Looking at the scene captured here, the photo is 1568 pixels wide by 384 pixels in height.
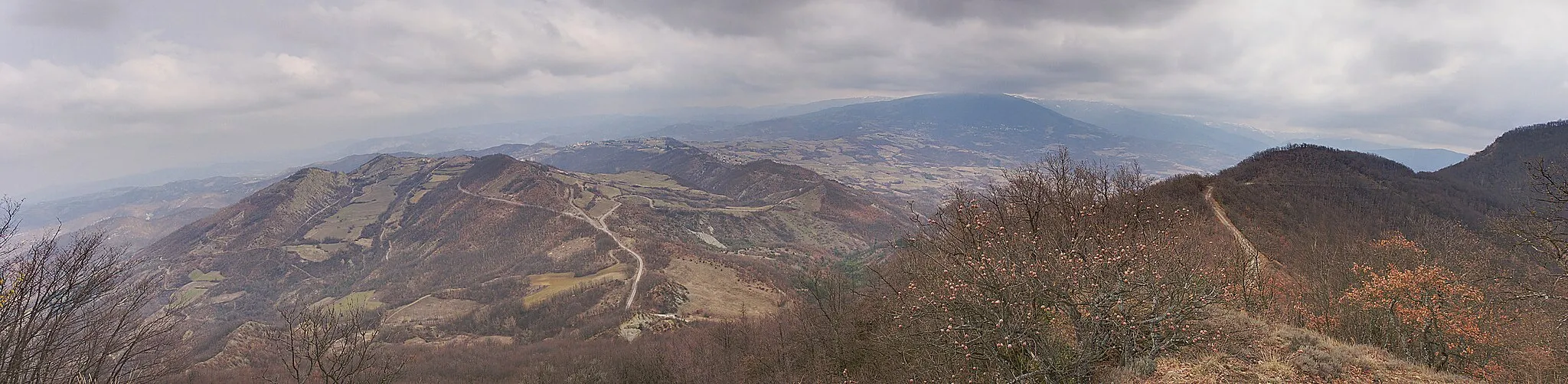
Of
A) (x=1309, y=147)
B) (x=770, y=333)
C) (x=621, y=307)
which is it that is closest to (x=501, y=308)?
(x=621, y=307)

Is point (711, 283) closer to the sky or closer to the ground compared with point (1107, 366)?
closer to the ground

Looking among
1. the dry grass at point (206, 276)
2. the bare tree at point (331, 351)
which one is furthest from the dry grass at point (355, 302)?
the dry grass at point (206, 276)

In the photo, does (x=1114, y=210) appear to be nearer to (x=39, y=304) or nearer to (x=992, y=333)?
(x=992, y=333)

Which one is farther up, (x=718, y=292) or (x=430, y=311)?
(x=718, y=292)

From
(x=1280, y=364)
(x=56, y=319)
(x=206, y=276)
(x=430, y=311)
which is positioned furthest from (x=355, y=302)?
(x=1280, y=364)

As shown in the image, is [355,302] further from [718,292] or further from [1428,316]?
[1428,316]

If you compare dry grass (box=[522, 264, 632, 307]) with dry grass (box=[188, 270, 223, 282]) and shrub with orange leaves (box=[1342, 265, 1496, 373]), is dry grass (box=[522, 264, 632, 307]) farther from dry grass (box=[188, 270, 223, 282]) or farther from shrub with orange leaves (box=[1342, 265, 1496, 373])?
dry grass (box=[188, 270, 223, 282])

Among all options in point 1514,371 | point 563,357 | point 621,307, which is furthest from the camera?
point 621,307

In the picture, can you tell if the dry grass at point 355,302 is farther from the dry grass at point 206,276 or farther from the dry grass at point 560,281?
the dry grass at point 206,276
